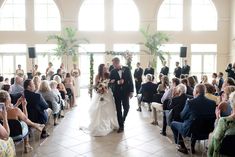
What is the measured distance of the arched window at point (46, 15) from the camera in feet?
51.6

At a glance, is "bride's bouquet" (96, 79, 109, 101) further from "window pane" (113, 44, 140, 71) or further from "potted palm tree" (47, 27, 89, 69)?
"window pane" (113, 44, 140, 71)

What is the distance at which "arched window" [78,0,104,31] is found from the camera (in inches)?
622

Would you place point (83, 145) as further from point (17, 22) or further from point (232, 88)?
point (17, 22)

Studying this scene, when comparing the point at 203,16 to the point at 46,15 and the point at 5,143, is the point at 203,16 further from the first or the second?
the point at 5,143

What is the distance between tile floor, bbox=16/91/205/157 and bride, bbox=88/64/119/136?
231mm

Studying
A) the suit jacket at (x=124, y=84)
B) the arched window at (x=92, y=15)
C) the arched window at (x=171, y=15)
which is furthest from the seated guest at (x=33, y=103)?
the arched window at (x=171, y=15)

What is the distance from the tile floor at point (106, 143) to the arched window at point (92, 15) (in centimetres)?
977

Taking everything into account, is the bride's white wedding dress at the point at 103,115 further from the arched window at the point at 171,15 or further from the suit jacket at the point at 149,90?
the arched window at the point at 171,15

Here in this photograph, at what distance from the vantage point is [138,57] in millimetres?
15555

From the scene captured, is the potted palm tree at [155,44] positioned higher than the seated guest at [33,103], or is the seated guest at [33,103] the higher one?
the potted palm tree at [155,44]

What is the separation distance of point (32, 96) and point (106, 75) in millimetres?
1846

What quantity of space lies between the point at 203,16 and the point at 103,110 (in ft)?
39.1

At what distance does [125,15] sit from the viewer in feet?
52.3

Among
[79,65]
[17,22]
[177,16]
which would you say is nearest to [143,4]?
[177,16]
